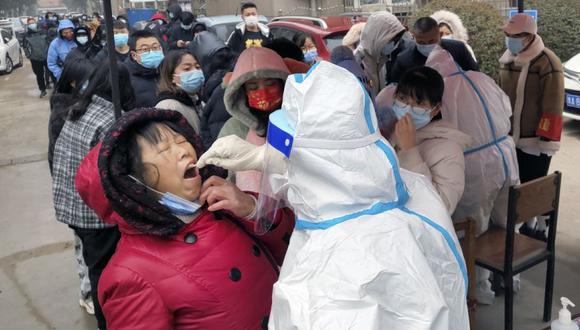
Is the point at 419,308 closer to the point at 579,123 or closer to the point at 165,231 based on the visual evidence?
the point at 165,231

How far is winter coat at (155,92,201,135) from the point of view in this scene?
131 inches

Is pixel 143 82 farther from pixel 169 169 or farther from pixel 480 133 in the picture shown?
pixel 169 169

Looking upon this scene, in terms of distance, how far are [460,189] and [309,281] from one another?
4.96 feet

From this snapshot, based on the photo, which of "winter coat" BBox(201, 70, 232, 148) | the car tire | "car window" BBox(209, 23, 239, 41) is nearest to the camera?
"winter coat" BBox(201, 70, 232, 148)

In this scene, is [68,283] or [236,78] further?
[68,283]

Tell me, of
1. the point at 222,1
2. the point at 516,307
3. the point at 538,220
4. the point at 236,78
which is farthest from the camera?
the point at 222,1

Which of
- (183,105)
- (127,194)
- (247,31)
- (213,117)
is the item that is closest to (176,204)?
(127,194)

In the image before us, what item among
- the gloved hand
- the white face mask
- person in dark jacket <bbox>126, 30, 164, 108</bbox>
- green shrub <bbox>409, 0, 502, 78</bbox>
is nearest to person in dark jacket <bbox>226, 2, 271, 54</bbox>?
the white face mask

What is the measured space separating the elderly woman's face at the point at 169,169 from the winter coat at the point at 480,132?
5.30 feet

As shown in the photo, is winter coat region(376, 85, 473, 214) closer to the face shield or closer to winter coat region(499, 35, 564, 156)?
the face shield

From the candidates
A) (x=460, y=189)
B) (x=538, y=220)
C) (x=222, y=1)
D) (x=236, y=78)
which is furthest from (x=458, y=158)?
(x=222, y=1)

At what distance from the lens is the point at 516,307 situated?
11.4ft

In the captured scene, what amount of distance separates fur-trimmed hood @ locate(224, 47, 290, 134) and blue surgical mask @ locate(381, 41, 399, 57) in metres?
2.24

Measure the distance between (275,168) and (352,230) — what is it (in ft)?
1.01
